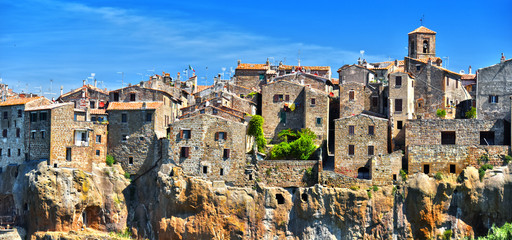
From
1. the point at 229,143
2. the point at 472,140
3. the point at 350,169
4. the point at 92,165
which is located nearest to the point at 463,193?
the point at 472,140

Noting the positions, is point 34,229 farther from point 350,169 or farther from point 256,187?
point 350,169

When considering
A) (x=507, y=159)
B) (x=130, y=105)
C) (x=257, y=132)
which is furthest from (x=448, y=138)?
(x=130, y=105)

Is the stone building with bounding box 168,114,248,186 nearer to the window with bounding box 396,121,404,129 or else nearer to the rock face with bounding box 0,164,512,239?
the rock face with bounding box 0,164,512,239

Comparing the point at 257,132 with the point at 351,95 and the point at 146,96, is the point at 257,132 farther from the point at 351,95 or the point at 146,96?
the point at 146,96

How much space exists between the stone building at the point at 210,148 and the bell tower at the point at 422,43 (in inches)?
1009

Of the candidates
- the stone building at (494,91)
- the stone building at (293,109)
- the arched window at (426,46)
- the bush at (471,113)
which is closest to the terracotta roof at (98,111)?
the stone building at (293,109)

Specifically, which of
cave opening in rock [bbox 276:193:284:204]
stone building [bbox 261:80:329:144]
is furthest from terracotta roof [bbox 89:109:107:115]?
cave opening in rock [bbox 276:193:284:204]

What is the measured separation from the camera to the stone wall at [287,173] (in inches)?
2886

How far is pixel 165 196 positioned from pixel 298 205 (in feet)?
42.5

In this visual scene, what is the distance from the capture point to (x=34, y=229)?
75.9 meters

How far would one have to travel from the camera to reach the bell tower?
88.6 metres

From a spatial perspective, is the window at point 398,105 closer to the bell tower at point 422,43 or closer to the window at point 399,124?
the window at point 399,124

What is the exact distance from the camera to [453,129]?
7262 cm

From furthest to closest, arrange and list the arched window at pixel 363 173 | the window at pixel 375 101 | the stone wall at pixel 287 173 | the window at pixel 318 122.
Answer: the window at pixel 375 101 → the window at pixel 318 122 → the stone wall at pixel 287 173 → the arched window at pixel 363 173
